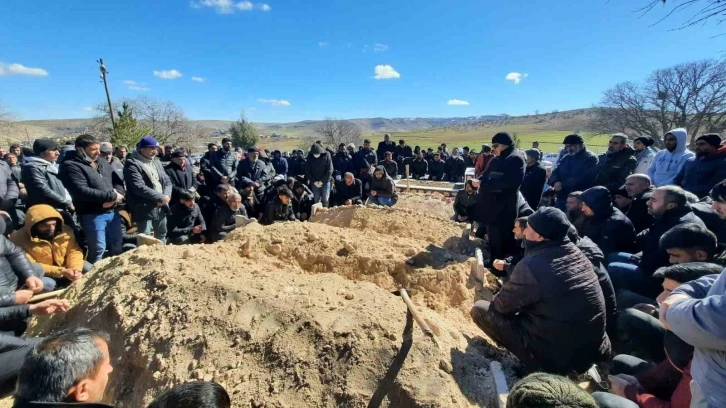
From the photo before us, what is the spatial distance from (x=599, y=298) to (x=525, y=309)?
0.51 m

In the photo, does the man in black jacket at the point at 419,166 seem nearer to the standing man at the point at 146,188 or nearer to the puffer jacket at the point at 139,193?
the standing man at the point at 146,188

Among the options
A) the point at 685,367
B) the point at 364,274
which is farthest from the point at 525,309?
the point at 364,274

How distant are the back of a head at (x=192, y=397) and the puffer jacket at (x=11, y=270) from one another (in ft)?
8.70

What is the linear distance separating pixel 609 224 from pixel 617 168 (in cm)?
215

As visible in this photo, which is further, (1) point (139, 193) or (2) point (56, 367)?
(1) point (139, 193)

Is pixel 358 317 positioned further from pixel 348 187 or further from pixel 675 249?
pixel 348 187

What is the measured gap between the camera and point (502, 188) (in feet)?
15.7

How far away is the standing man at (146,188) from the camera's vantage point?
15.9 ft

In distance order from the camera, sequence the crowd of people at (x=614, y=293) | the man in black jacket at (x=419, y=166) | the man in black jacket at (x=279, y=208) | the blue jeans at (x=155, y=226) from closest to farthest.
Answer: the crowd of people at (x=614, y=293) < the blue jeans at (x=155, y=226) < the man in black jacket at (x=279, y=208) < the man in black jacket at (x=419, y=166)

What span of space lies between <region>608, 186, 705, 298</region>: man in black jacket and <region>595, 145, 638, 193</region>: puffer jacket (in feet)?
7.51

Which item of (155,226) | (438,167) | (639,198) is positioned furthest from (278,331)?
(438,167)

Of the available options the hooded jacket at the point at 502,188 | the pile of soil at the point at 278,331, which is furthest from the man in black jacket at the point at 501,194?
the pile of soil at the point at 278,331

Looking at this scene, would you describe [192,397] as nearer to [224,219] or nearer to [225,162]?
[224,219]

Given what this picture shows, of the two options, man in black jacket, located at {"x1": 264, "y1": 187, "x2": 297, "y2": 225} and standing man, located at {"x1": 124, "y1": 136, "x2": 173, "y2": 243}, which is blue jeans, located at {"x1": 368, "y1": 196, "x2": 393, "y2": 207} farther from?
standing man, located at {"x1": 124, "y1": 136, "x2": 173, "y2": 243}
